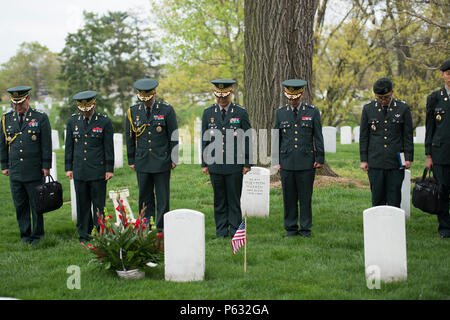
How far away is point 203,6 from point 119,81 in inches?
309

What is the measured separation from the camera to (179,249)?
5.26m

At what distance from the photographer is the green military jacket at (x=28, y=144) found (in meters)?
7.14

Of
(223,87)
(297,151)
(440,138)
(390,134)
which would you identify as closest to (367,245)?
(297,151)

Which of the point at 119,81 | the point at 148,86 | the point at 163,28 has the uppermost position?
the point at 163,28

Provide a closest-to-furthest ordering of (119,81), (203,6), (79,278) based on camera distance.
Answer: (79,278) < (203,6) < (119,81)

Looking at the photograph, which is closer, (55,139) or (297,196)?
(297,196)

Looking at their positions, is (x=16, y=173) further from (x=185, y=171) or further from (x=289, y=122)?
(x=185, y=171)

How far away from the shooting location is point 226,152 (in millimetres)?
7125

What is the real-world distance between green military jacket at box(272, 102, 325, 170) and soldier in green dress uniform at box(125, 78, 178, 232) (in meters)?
1.61

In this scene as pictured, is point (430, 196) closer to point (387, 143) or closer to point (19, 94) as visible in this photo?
A: point (387, 143)

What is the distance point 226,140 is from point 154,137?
104 cm

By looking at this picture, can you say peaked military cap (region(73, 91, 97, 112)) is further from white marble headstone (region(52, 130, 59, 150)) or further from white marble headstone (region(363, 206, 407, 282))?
white marble headstone (region(52, 130, 59, 150))

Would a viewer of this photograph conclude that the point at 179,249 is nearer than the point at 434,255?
Yes
